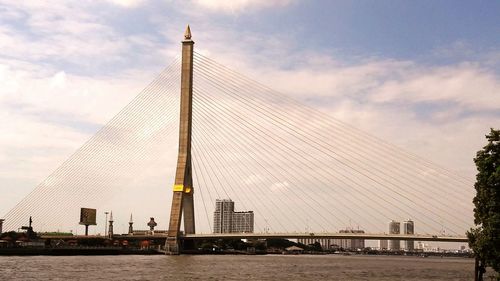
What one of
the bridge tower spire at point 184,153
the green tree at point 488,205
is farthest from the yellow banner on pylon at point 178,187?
the green tree at point 488,205

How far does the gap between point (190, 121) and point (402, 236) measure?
37.1 meters

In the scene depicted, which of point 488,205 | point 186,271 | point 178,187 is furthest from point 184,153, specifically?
point 488,205

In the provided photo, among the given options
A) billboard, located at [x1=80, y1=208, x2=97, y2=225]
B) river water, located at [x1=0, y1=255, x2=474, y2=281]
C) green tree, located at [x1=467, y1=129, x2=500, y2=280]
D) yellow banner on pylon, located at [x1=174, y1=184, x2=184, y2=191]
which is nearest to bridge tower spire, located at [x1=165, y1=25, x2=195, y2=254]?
yellow banner on pylon, located at [x1=174, y1=184, x2=184, y2=191]

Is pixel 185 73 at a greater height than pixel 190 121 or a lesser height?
greater

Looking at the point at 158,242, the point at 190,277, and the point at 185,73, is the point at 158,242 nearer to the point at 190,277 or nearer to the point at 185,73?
the point at 185,73

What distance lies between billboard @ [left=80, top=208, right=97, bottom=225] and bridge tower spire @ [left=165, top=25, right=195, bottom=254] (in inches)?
2179

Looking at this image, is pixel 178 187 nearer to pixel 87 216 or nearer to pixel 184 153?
pixel 184 153

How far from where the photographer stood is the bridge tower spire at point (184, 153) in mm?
88500

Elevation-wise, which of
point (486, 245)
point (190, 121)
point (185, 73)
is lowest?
point (486, 245)

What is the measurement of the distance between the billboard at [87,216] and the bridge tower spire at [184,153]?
5534cm

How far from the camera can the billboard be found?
14300cm

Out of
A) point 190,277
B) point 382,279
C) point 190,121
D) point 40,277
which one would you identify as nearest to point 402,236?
point 190,121

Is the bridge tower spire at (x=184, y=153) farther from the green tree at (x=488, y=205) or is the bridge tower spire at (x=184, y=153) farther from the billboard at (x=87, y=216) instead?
the green tree at (x=488, y=205)

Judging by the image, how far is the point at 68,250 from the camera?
10444cm
